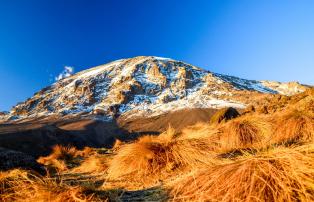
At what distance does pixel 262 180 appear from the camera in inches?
75.0

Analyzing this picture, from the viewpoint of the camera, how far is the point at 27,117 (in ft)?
314

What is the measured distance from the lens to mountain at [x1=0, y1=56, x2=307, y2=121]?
9188 cm

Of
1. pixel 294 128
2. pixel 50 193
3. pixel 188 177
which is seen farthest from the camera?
pixel 294 128

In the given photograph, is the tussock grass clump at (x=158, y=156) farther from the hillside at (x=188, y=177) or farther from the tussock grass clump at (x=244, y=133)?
the tussock grass clump at (x=244, y=133)

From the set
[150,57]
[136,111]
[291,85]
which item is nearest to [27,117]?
[136,111]

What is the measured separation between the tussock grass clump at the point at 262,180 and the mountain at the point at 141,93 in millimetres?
78748

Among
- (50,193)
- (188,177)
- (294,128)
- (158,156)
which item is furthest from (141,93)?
(50,193)

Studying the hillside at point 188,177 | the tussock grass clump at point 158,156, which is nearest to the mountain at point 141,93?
the tussock grass clump at point 158,156

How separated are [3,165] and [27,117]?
3830 inches

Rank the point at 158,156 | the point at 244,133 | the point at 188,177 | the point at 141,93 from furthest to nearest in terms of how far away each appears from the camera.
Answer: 1. the point at 141,93
2. the point at 244,133
3. the point at 158,156
4. the point at 188,177

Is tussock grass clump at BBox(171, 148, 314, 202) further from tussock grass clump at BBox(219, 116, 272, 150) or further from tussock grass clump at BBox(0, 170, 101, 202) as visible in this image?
tussock grass clump at BBox(219, 116, 272, 150)

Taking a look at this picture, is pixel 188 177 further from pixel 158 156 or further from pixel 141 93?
pixel 141 93

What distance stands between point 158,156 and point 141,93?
105477 millimetres

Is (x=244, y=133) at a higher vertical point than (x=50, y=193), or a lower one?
higher
